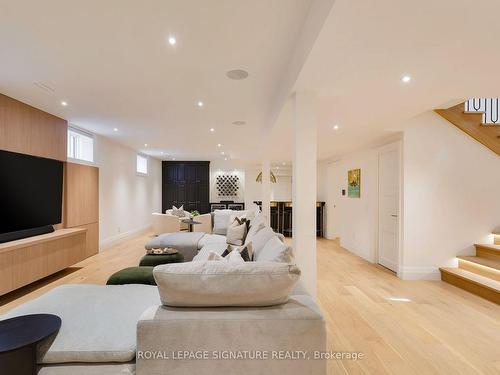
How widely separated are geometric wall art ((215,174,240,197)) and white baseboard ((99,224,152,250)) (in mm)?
3335

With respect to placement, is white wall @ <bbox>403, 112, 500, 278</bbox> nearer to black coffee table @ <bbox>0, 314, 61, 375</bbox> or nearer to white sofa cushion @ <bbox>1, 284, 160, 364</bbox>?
white sofa cushion @ <bbox>1, 284, 160, 364</bbox>

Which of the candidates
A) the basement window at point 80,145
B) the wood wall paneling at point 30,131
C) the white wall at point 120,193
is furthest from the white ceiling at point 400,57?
the white wall at point 120,193

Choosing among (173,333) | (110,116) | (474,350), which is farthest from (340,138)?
(173,333)

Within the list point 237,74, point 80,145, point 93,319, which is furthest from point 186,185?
point 93,319

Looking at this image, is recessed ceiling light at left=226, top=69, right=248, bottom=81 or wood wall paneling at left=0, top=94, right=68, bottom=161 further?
wood wall paneling at left=0, top=94, right=68, bottom=161

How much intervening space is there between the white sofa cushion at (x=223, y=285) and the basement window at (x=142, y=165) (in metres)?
8.00

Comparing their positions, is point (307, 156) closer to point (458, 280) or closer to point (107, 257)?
point (458, 280)

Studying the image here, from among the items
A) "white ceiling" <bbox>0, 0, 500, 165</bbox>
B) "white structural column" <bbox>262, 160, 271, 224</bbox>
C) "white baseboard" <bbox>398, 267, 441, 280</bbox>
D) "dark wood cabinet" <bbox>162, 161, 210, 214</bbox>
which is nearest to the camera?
"white ceiling" <bbox>0, 0, 500, 165</bbox>

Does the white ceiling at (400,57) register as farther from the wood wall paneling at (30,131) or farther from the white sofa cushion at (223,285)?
the wood wall paneling at (30,131)

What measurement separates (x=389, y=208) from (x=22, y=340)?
5.12 metres

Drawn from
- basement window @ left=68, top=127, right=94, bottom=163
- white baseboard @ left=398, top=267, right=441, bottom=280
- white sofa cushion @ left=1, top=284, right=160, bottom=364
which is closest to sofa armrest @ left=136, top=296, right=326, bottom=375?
white sofa cushion @ left=1, top=284, right=160, bottom=364

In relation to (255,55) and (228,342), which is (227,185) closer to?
(255,55)

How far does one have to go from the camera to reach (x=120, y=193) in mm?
7352

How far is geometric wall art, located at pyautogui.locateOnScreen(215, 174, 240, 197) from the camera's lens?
36.8ft
